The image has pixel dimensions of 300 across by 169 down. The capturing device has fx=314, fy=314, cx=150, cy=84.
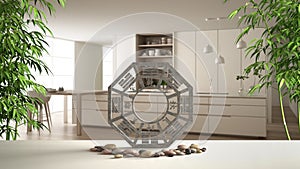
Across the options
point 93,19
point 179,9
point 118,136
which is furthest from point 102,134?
point 93,19

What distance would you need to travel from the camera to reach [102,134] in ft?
3.21

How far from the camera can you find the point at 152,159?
910mm

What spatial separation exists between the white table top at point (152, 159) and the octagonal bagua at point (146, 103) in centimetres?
9

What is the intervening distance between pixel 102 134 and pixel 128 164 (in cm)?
16

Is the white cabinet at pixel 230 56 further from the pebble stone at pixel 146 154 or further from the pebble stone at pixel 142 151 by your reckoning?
the pebble stone at pixel 146 154

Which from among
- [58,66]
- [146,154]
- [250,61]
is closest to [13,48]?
[146,154]

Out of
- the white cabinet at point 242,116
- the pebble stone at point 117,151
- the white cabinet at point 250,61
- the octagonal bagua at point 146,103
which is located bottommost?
the white cabinet at point 242,116

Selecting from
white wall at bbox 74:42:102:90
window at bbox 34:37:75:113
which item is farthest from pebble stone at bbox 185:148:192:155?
window at bbox 34:37:75:113

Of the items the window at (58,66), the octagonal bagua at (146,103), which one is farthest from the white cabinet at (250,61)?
the octagonal bagua at (146,103)

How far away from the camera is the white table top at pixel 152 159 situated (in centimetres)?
87

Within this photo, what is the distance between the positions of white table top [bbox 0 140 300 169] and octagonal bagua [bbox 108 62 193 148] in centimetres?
9

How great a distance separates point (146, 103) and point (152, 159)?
0.56 ft

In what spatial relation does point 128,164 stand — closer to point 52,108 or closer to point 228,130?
point 228,130

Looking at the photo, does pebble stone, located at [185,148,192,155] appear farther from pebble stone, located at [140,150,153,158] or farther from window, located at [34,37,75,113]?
window, located at [34,37,75,113]
